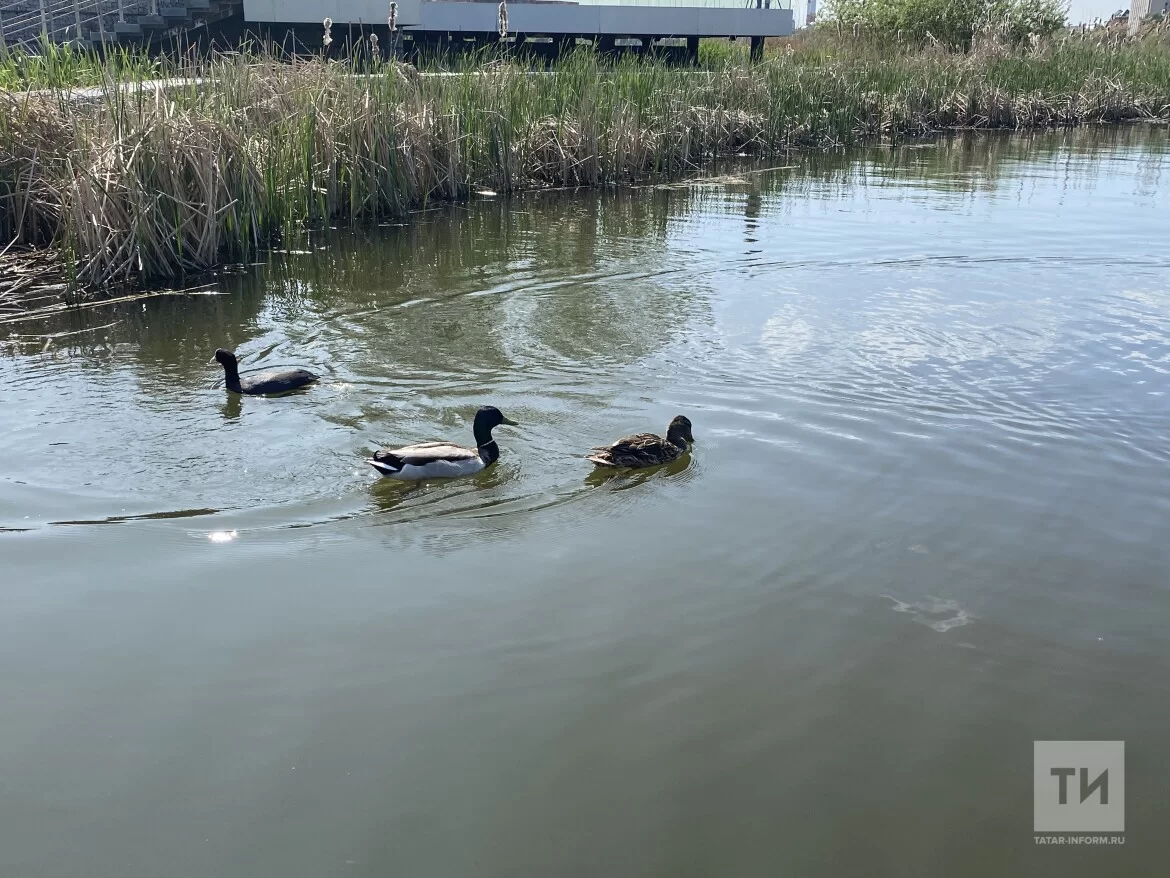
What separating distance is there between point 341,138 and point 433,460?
8492 millimetres

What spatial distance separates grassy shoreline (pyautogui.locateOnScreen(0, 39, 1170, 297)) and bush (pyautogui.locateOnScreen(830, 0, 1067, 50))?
9.89m

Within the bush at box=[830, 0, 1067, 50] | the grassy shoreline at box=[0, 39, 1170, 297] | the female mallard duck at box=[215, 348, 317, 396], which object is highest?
the bush at box=[830, 0, 1067, 50]

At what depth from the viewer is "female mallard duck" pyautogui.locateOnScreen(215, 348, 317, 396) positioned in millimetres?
8070

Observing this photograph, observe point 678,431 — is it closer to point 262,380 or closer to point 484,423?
point 484,423

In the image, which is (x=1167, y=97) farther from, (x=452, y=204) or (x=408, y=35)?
(x=452, y=204)

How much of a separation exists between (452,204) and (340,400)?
827 centimetres

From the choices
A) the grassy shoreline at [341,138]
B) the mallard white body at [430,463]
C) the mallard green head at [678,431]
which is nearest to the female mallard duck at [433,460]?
the mallard white body at [430,463]

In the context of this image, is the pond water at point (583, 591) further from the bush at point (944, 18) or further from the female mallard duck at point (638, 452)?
the bush at point (944, 18)

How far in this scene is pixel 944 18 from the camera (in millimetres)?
34094

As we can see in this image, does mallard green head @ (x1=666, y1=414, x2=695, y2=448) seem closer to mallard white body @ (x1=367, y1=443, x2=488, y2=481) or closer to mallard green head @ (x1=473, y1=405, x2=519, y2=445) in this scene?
mallard green head @ (x1=473, y1=405, x2=519, y2=445)

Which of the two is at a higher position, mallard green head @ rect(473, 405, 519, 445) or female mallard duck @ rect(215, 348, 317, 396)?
female mallard duck @ rect(215, 348, 317, 396)

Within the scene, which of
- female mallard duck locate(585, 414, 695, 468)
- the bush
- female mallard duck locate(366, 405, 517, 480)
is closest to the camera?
female mallard duck locate(366, 405, 517, 480)

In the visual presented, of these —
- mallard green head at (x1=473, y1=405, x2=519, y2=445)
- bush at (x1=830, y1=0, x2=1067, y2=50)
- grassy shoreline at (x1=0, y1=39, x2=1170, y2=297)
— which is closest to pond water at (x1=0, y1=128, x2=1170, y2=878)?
mallard green head at (x1=473, y1=405, x2=519, y2=445)

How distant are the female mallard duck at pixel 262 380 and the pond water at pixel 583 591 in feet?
0.48
